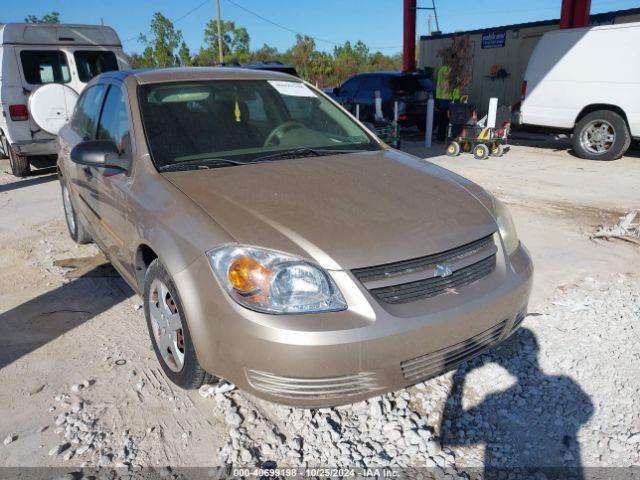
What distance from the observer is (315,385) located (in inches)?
77.7

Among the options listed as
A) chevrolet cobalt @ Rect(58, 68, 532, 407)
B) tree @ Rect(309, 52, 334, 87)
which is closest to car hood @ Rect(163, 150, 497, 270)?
chevrolet cobalt @ Rect(58, 68, 532, 407)

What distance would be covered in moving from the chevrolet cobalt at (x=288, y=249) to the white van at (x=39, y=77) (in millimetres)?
4519

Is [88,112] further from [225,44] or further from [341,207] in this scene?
[225,44]

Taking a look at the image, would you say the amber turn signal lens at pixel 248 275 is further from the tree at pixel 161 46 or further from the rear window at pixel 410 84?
the tree at pixel 161 46

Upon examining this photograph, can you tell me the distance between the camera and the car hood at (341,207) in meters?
2.06

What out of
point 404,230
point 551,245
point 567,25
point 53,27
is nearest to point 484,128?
point 567,25

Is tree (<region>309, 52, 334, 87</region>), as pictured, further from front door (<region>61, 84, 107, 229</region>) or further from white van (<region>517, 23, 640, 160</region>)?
front door (<region>61, 84, 107, 229</region>)

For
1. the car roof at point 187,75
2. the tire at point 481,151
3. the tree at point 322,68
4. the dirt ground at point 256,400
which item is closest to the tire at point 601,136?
the tire at point 481,151

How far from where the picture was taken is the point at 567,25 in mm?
11695

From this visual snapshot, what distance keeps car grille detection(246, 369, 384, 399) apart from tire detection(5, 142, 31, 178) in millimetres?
7640

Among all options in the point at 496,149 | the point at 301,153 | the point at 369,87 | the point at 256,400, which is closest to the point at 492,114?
the point at 496,149

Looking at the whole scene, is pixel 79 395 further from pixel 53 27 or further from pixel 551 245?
pixel 53 27

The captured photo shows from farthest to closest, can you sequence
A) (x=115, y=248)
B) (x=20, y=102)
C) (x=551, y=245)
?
(x=20, y=102) → (x=551, y=245) → (x=115, y=248)

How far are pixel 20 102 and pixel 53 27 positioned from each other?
1.37m
